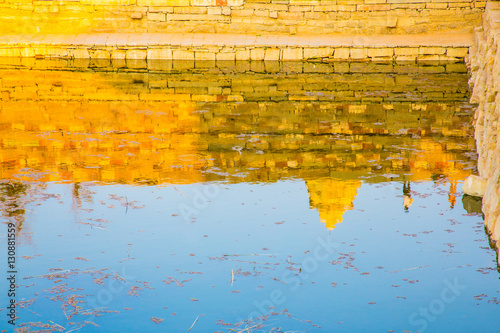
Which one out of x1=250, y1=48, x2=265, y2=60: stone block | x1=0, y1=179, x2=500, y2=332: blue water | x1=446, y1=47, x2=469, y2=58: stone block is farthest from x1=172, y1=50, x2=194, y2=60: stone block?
x1=0, y1=179, x2=500, y2=332: blue water

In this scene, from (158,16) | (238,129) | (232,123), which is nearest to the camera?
(238,129)

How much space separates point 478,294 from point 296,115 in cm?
710

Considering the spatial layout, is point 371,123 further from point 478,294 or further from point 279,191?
point 478,294

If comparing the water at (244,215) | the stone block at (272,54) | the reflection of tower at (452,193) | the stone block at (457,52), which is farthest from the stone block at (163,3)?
the reflection of tower at (452,193)

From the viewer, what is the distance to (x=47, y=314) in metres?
4.61

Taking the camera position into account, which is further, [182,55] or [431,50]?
[182,55]

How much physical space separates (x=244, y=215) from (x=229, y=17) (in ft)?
40.8

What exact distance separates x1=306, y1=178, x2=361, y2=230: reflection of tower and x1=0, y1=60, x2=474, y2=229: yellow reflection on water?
22 millimetres

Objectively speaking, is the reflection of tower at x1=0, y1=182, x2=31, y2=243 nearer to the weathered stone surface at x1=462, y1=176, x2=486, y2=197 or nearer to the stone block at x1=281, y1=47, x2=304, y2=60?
the weathered stone surface at x1=462, y1=176, x2=486, y2=197

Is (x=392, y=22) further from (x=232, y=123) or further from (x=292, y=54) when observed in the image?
(x=232, y=123)

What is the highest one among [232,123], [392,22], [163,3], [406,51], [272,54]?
[163,3]

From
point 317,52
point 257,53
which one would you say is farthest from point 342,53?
point 257,53

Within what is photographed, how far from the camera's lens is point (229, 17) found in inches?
721

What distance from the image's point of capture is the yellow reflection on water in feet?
26.9
